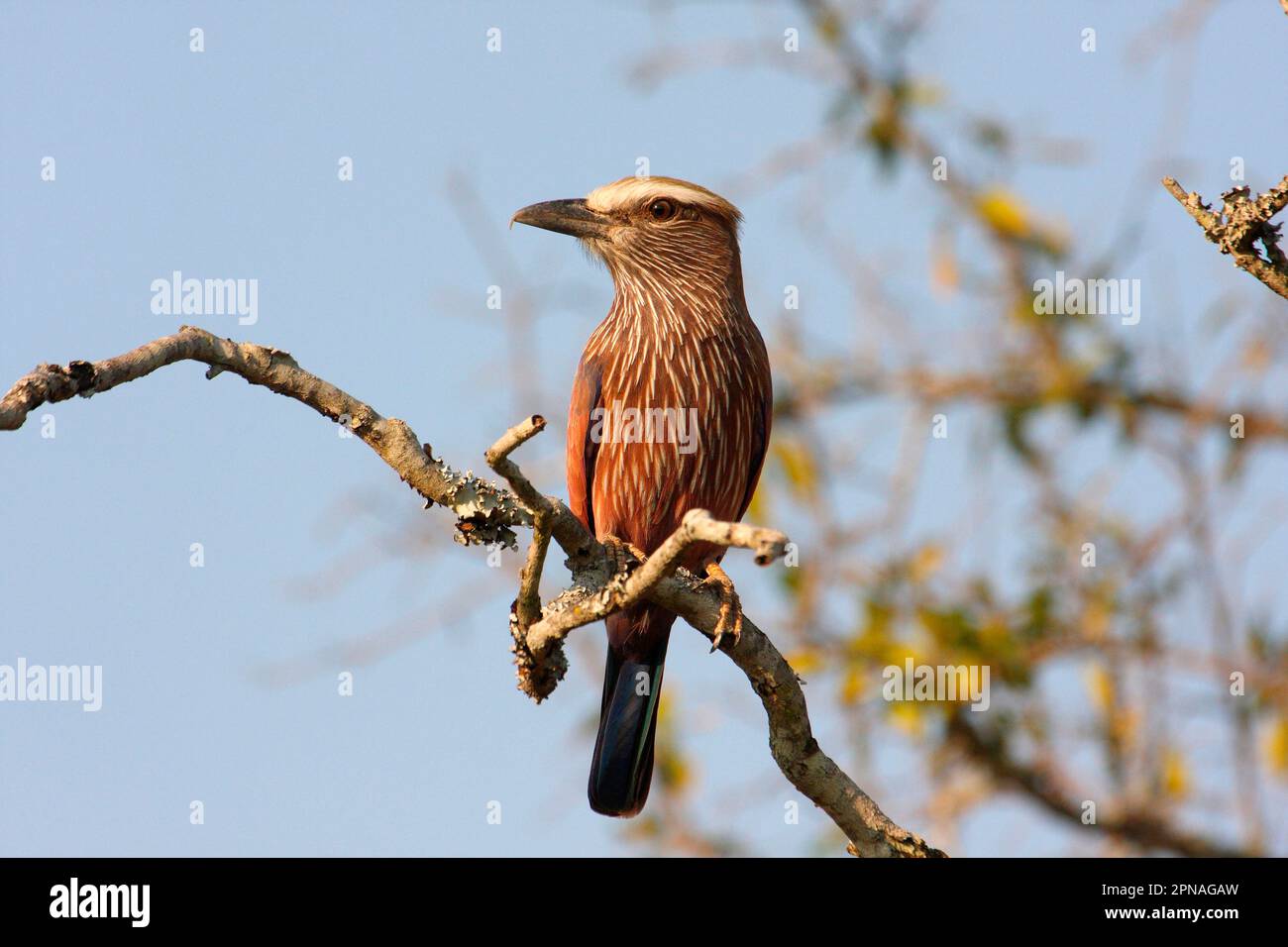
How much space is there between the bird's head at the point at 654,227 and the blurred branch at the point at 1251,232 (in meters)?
2.48

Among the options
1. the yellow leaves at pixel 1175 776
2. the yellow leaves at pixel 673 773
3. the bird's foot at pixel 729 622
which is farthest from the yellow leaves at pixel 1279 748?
the bird's foot at pixel 729 622

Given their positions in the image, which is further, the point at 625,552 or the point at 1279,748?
the point at 1279,748

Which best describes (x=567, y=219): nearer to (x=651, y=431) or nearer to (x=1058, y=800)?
(x=651, y=431)

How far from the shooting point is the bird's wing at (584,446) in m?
4.93

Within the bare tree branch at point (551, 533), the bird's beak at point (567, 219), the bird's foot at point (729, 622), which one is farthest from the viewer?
the bird's beak at point (567, 219)

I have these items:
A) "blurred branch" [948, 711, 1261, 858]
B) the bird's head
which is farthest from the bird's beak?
"blurred branch" [948, 711, 1261, 858]

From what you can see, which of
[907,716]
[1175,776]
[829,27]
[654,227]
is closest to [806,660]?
[907,716]

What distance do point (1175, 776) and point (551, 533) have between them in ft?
15.0

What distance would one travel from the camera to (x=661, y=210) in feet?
18.5

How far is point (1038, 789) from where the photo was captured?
7.14m

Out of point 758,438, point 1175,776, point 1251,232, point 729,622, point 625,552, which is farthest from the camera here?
point 1175,776

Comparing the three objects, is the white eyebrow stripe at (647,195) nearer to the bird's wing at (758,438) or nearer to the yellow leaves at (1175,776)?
the bird's wing at (758,438)

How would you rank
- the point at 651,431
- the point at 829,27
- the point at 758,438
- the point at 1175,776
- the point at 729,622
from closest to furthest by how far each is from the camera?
the point at 729,622, the point at 651,431, the point at 758,438, the point at 1175,776, the point at 829,27
